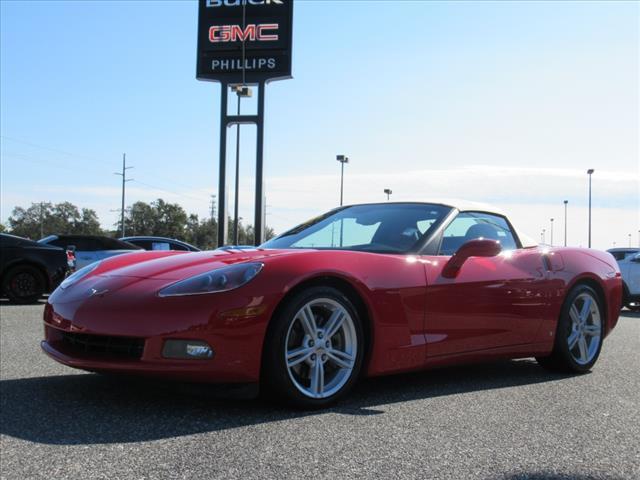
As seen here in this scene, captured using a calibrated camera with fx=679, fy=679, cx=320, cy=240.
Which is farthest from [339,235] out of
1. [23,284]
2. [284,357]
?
[23,284]

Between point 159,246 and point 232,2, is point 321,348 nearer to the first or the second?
point 159,246

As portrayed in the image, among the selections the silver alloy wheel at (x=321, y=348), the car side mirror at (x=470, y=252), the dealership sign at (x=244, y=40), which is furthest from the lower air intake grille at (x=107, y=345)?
the dealership sign at (x=244, y=40)

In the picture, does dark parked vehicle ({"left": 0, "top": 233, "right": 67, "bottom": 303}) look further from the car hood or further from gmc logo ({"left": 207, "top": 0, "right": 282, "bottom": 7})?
gmc logo ({"left": 207, "top": 0, "right": 282, "bottom": 7})

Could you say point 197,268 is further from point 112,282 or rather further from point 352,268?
point 352,268

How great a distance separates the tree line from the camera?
104 m

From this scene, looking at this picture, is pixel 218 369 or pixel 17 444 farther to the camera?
pixel 218 369

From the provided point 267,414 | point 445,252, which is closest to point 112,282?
point 267,414

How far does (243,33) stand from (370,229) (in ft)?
72.9

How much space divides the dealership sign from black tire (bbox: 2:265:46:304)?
15853 millimetres

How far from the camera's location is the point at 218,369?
3.33 metres

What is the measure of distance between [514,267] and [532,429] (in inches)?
63.6

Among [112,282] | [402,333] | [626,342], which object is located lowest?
[626,342]

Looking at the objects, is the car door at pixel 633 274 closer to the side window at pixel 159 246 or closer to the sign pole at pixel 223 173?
the side window at pixel 159 246

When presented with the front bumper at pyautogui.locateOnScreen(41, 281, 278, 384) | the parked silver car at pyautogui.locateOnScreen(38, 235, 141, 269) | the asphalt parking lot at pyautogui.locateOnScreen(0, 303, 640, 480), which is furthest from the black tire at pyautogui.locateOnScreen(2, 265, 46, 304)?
the front bumper at pyautogui.locateOnScreen(41, 281, 278, 384)
